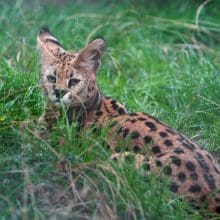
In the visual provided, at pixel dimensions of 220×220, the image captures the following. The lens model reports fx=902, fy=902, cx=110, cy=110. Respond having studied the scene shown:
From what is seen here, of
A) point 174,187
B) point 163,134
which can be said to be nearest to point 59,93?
point 163,134

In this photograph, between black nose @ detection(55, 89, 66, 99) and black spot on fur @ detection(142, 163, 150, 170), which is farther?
black nose @ detection(55, 89, 66, 99)

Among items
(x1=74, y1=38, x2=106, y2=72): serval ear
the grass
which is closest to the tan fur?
(x1=74, y1=38, x2=106, y2=72): serval ear

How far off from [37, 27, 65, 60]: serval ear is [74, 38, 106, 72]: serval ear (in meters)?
0.20

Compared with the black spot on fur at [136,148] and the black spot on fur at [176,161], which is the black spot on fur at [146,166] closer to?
the black spot on fur at [176,161]

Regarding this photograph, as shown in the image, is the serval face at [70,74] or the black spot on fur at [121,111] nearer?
the serval face at [70,74]

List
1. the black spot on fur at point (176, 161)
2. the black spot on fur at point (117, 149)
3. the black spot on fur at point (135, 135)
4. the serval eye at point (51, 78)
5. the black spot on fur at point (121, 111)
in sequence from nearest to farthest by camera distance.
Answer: the black spot on fur at point (176, 161)
the black spot on fur at point (117, 149)
the black spot on fur at point (135, 135)
the serval eye at point (51, 78)
the black spot on fur at point (121, 111)

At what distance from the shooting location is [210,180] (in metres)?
6.09

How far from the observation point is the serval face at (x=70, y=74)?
6.89 metres

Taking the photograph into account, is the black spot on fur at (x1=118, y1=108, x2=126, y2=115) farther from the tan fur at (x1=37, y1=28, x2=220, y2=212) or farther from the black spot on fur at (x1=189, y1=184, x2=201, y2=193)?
the black spot on fur at (x1=189, y1=184, x2=201, y2=193)

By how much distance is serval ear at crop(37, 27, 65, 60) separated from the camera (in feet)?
23.7

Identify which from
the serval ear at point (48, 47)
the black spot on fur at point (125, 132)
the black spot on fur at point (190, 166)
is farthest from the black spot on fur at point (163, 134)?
the serval ear at point (48, 47)

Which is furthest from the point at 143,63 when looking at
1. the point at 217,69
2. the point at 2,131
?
the point at 2,131

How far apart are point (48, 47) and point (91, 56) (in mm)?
405

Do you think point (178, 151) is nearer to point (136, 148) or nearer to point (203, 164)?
point (203, 164)
